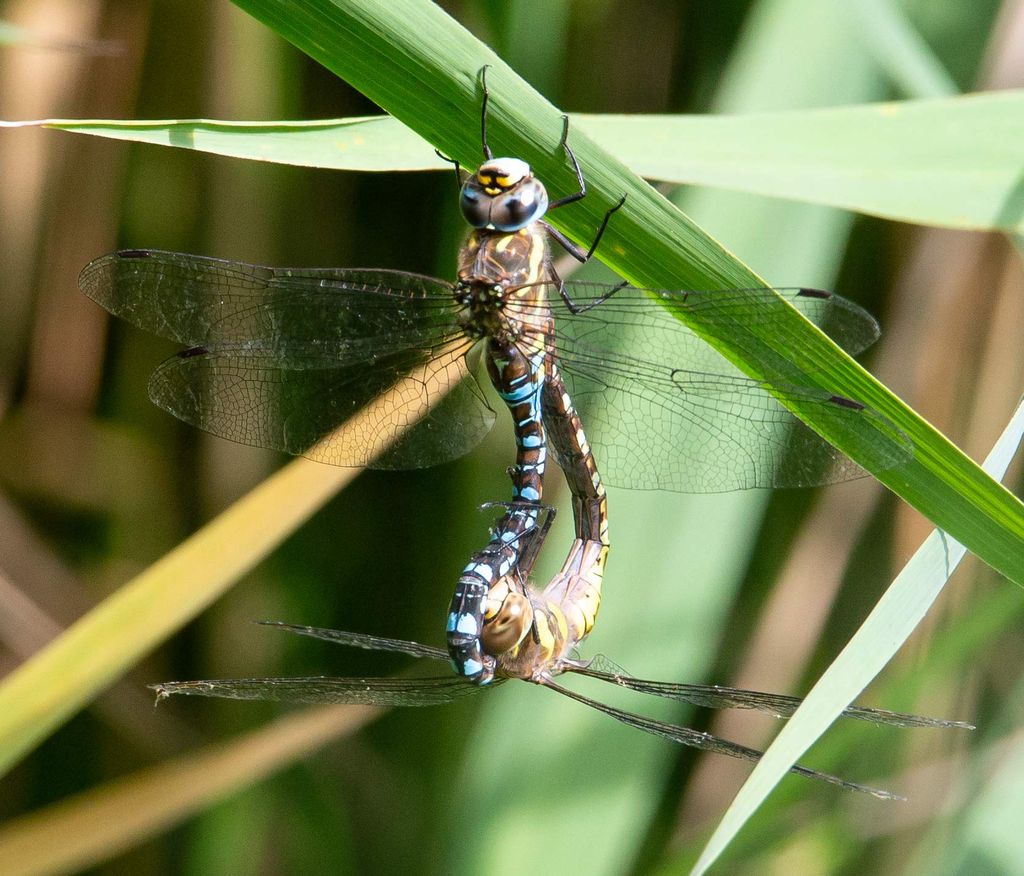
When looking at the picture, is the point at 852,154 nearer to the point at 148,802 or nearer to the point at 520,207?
the point at 520,207

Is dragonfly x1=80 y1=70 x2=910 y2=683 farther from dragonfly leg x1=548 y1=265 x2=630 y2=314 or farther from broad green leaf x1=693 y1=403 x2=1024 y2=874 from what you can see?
broad green leaf x1=693 y1=403 x2=1024 y2=874

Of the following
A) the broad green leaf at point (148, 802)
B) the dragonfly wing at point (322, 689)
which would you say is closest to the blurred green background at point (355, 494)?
the broad green leaf at point (148, 802)

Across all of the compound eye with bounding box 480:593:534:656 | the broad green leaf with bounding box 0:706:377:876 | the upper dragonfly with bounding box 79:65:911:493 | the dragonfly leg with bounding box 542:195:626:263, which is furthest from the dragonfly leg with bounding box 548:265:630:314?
the broad green leaf with bounding box 0:706:377:876

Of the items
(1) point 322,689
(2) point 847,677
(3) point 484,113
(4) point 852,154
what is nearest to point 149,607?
(1) point 322,689

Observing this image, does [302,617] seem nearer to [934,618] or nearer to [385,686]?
[385,686]

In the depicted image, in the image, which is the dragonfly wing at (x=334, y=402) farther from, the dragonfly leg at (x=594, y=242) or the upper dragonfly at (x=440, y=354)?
the dragonfly leg at (x=594, y=242)

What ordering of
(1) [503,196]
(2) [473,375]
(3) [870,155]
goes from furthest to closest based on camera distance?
(2) [473,375]
(1) [503,196]
(3) [870,155]
